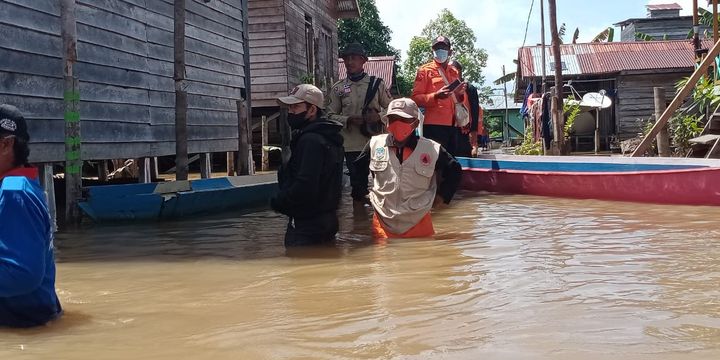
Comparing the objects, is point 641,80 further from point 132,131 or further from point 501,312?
point 501,312

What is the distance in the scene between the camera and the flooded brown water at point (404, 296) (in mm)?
2896

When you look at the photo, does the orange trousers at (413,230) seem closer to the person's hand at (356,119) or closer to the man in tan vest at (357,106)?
the man in tan vest at (357,106)

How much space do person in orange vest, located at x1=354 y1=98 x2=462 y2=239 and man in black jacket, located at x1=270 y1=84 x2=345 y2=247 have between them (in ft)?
1.40

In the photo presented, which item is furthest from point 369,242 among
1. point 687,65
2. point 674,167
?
point 687,65

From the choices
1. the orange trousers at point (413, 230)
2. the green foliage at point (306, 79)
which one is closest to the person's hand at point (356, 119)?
the orange trousers at point (413, 230)

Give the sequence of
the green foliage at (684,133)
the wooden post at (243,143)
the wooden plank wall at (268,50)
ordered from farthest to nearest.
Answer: the wooden plank wall at (268,50), the green foliage at (684,133), the wooden post at (243,143)

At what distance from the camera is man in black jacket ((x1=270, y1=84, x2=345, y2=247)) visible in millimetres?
4980

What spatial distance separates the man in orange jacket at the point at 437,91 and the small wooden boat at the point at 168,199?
2698 millimetres

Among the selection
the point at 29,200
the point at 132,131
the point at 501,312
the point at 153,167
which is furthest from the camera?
the point at 153,167

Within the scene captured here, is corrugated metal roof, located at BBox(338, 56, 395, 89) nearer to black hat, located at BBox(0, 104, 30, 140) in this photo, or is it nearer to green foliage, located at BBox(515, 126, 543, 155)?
green foliage, located at BBox(515, 126, 543, 155)

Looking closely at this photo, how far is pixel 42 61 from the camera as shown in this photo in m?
8.42

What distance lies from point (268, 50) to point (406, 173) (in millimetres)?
13043

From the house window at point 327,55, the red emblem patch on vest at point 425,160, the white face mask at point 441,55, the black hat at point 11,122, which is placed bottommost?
the red emblem patch on vest at point 425,160

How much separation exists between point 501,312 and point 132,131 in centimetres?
811
